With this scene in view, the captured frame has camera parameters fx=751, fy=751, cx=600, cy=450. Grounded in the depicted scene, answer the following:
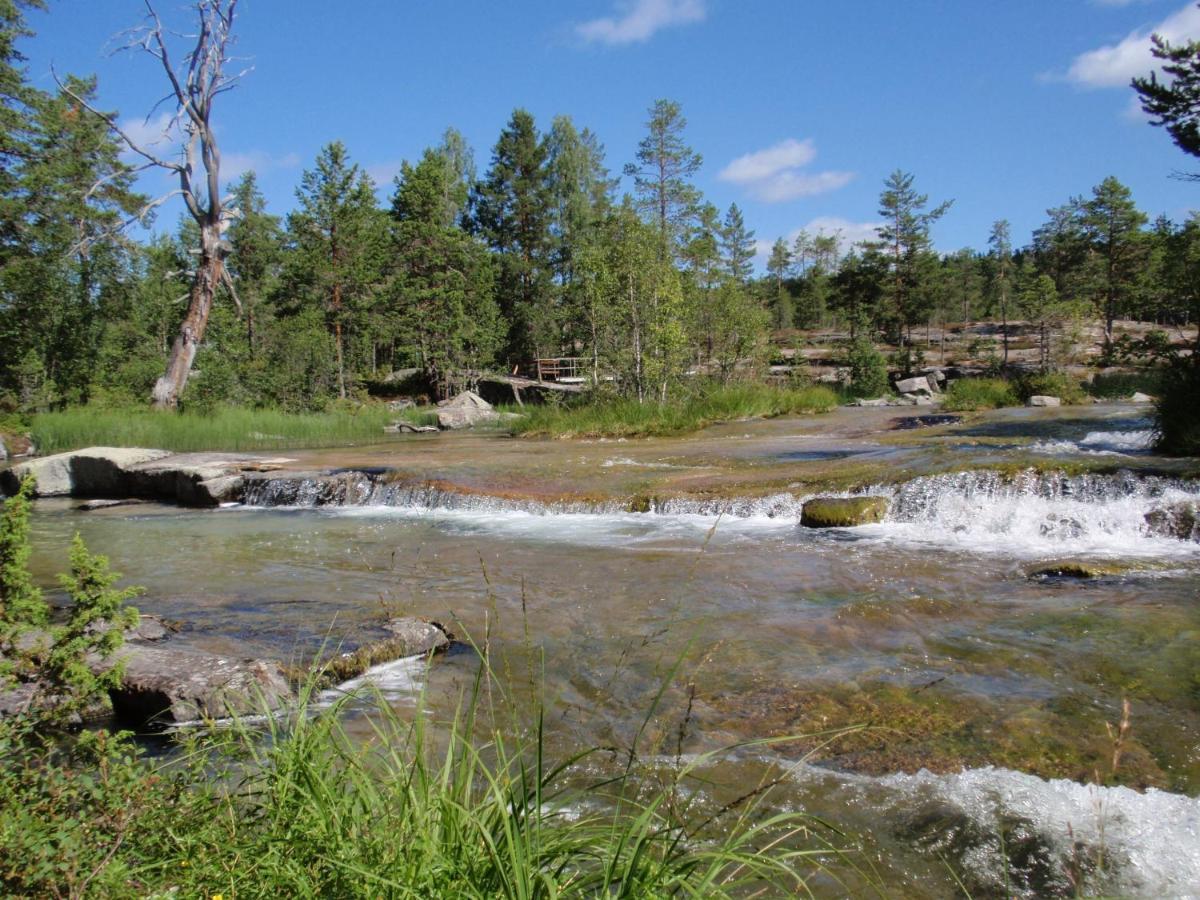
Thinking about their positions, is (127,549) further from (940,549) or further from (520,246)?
(520,246)

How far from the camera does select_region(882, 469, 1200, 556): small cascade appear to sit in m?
7.46

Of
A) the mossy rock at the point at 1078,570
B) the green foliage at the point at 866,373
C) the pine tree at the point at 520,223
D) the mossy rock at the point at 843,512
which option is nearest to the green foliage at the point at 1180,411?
the mossy rock at the point at 843,512

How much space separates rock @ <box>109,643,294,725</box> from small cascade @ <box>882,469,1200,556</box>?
648 cm

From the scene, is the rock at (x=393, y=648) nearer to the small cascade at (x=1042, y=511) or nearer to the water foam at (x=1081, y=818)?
the water foam at (x=1081, y=818)

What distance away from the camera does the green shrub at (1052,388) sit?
22.7 metres

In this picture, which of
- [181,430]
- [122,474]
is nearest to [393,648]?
[122,474]

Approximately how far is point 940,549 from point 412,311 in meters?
30.7

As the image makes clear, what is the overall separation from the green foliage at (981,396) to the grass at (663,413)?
3.98m

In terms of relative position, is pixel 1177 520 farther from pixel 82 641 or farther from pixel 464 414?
pixel 464 414

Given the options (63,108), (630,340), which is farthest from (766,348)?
(63,108)

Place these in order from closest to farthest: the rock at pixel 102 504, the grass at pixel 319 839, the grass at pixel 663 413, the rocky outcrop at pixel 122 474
Answer: the grass at pixel 319 839 < the rock at pixel 102 504 < the rocky outcrop at pixel 122 474 < the grass at pixel 663 413

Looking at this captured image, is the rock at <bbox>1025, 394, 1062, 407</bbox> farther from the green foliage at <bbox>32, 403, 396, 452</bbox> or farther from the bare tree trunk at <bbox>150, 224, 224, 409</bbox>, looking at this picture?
the bare tree trunk at <bbox>150, 224, 224, 409</bbox>

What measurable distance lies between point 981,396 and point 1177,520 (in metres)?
Answer: 16.9

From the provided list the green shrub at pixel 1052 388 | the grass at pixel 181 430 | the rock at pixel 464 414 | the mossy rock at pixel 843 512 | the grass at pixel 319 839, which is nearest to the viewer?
the grass at pixel 319 839
